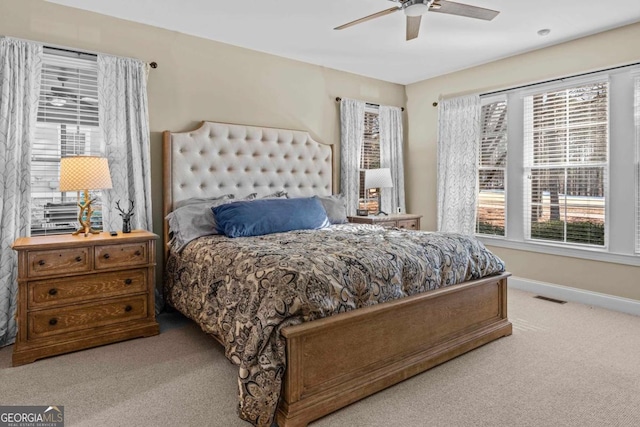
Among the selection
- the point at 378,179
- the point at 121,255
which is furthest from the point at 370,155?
the point at 121,255

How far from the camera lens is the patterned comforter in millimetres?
1929

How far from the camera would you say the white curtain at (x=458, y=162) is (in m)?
4.98

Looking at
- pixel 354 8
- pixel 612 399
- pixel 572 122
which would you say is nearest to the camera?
pixel 612 399

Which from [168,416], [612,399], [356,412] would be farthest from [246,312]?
[612,399]

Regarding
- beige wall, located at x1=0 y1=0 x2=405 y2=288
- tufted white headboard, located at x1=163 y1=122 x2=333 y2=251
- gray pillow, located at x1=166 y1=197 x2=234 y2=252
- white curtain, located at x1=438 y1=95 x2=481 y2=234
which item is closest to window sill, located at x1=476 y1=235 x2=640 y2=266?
white curtain, located at x1=438 y1=95 x2=481 y2=234

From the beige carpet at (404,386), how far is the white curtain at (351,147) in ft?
8.33

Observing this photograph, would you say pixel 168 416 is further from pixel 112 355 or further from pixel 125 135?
pixel 125 135

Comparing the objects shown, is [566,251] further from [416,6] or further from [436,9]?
[416,6]

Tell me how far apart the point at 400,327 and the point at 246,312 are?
0.95m

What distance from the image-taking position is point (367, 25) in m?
3.70

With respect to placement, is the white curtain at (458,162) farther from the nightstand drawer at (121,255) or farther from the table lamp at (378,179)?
the nightstand drawer at (121,255)

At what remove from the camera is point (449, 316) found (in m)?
2.76

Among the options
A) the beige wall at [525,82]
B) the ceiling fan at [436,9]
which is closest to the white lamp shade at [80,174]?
the ceiling fan at [436,9]

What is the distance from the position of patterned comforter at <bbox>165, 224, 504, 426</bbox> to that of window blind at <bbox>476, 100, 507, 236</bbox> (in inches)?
77.2
